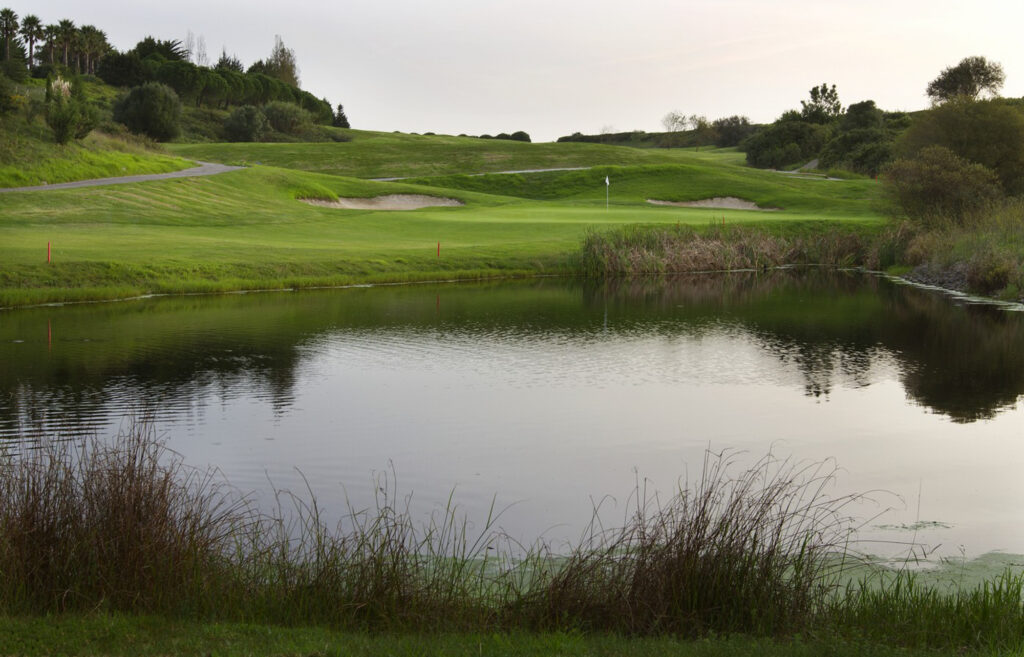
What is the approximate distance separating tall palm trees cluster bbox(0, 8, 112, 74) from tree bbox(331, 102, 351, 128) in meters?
32.7

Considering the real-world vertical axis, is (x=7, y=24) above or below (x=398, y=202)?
above

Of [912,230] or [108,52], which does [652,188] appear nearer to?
[912,230]

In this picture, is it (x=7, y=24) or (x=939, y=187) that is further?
(x=7, y=24)

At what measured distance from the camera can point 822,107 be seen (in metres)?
119

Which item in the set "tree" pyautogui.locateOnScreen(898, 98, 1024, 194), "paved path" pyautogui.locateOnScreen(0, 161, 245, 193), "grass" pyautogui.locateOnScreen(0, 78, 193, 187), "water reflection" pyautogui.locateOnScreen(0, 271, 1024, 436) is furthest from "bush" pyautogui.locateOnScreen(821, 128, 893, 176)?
"grass" pyautogui.locateOnScreen(0, 78, 193, 187)

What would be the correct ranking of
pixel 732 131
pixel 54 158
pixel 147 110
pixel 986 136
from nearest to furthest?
pixel 54 158, pixel 986 136, pixel 147 110, pixel 732 131

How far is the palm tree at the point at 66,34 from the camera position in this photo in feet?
422

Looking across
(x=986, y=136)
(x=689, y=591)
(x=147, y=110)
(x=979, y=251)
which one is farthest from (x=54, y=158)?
(x=689, y=591)

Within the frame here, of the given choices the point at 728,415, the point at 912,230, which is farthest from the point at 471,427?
the point at 912,230

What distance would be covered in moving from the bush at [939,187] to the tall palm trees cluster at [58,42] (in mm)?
106583

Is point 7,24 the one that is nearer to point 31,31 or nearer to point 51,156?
point 31,31

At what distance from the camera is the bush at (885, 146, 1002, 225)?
46844mm

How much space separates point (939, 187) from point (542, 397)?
120 ft

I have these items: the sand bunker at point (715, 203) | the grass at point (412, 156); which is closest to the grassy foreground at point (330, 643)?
the sand bunker at point (715, 203)
